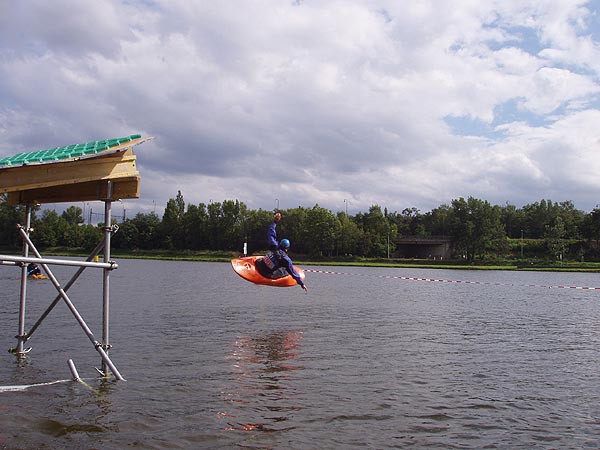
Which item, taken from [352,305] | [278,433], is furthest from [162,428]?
[352,305]

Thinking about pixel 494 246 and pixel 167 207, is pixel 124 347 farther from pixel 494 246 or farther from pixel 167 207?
pixel 167 207

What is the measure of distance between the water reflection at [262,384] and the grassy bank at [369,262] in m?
91.7

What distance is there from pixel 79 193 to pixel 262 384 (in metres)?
5.61

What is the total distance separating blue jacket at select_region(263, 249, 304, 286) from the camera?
2223 centimetres

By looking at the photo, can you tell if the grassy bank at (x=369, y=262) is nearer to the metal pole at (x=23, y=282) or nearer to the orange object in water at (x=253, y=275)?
the orange object in water at (x=253, y=275)

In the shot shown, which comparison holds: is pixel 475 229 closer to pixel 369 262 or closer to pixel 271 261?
pixel 369 262

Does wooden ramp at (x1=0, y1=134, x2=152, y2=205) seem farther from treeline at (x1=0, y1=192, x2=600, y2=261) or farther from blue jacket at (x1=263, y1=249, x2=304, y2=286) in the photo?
treeline at (x1=0, y1=192, x2=600, y2=261)

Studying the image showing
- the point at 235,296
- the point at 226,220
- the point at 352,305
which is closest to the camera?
the point at 352,305

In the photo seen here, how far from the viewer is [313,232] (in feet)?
421

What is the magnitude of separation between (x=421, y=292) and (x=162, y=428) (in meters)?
34.2

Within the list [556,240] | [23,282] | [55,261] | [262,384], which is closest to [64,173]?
[55,261]

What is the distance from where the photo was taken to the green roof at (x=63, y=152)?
9.93 metres

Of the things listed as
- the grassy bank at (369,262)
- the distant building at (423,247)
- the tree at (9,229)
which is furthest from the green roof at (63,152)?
the distant building at (423,247)

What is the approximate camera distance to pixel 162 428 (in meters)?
8.59
